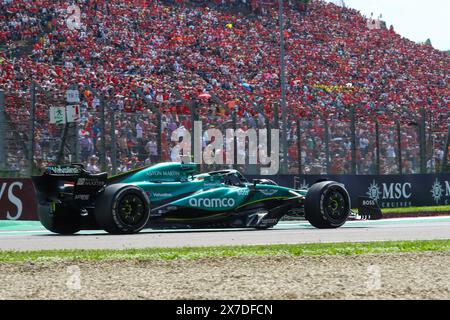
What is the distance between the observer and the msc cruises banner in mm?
25328

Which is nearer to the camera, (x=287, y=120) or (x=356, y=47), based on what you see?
(x=287, y=120)

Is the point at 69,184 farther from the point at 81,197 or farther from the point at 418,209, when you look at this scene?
the point at 418,209

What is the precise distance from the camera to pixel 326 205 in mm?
17547

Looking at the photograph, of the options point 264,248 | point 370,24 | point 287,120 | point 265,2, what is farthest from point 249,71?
point 264,248

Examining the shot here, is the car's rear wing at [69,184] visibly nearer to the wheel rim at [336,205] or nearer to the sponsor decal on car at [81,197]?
the sponsor decal on car at [81,197]

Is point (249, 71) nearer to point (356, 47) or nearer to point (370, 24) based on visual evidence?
point (356, 47)

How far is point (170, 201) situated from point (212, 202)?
85 centimetres

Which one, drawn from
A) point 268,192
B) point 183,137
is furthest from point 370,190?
point 268,192

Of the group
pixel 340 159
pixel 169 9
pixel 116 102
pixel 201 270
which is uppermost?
pixel 169 9

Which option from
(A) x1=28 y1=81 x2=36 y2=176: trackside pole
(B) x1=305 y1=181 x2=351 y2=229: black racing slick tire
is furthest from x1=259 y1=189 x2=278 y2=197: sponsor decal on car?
(A) x1=28 y1=81 x2=36 y2=176: trackside pole

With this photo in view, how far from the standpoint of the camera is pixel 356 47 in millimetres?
46875

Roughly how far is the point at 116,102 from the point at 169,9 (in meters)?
15.1

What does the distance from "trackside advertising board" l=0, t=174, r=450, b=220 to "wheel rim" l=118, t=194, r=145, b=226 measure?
6.14 metres

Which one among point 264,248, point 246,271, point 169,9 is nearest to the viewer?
point 246,271
